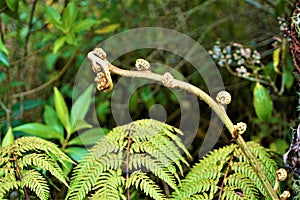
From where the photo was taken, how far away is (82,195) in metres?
0.76

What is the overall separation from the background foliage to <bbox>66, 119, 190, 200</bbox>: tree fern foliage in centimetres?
49

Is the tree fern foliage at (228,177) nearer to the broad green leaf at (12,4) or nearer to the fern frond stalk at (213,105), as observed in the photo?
the fern frond stalk at (213,105)

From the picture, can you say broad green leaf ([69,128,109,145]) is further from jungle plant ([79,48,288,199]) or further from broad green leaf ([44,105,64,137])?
jungle plant ([79,48,288,199])

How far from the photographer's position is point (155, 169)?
31.7 inches

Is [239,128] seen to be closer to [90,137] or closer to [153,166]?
[153,166]

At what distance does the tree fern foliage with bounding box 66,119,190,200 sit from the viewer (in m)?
0.77

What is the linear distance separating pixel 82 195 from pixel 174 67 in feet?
3.39

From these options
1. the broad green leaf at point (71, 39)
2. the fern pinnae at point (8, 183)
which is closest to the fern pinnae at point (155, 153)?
the fern pinnae at point (8, 183)

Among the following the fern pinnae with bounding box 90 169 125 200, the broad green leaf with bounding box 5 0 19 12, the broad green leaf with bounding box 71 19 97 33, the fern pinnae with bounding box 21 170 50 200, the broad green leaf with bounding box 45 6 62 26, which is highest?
the broad green leaf with bounding box 5 0 19 12

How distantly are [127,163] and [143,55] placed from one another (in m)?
1.04

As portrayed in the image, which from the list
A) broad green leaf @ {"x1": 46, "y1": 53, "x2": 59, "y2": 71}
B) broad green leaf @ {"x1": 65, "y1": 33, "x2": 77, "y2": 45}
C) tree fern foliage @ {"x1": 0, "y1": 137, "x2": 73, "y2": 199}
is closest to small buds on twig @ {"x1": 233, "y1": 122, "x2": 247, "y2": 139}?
tree fern foliage @ {"x1": 0, "y1": 137, "x2": 73, "y2": 199}

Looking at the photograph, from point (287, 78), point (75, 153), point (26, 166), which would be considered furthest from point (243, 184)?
point (287, 78)

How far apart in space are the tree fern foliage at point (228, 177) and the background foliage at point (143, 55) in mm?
504

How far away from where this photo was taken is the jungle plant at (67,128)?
1182 millimetres
